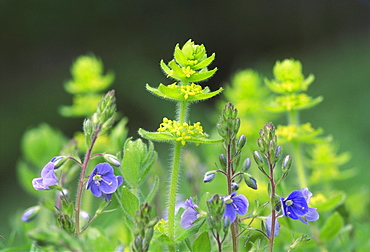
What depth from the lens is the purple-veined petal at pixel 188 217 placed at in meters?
0.99

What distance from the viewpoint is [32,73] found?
20.4 ft

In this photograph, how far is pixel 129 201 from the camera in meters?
1.02

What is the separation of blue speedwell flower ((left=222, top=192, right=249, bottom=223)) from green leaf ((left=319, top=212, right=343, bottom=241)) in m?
0.47

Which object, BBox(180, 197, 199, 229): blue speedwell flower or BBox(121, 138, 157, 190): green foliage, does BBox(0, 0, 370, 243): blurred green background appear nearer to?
BBox(121, 138, 157, 190): green foliage

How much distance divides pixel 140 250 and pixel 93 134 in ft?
1.01

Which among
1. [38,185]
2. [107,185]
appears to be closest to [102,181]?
[107,185]

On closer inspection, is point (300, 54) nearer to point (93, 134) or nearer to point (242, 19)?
point (242, 19)

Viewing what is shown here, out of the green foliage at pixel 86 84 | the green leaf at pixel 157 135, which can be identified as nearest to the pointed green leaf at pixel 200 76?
the green leaf at pixel 157 135

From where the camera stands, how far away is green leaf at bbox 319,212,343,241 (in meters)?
1.36

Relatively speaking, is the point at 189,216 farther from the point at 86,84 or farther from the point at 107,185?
the point at 86,84

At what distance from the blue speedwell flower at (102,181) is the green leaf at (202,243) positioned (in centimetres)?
19

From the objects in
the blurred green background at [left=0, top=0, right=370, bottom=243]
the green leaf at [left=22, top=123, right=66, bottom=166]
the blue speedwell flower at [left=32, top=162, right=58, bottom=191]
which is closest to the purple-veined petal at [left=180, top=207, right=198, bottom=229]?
the blue speedwell flower at [left=32, top=162, right=58, bottom=191]

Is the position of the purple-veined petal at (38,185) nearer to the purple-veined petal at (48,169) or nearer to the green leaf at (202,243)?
the purple-veined petal at (48,169)

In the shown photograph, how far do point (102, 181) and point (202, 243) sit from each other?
8.9 inches
